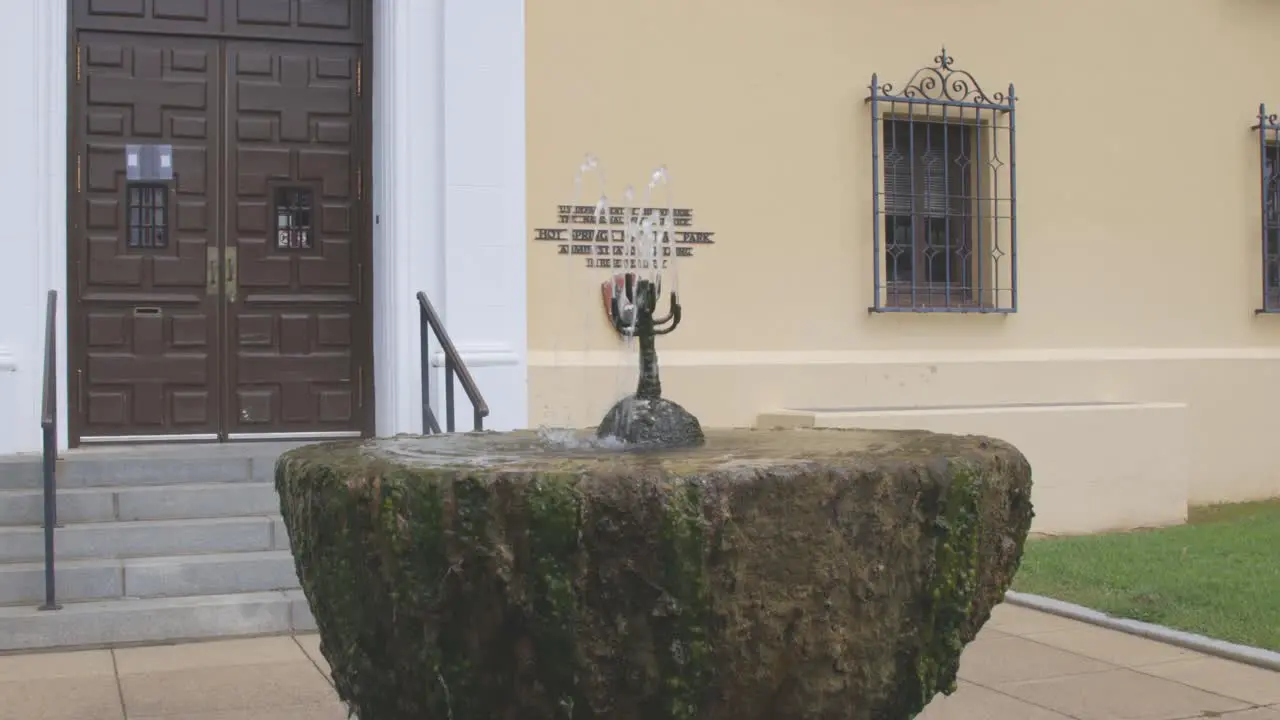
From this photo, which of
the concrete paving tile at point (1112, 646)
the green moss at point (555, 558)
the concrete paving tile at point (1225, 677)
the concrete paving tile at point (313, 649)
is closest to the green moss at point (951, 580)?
the green moss at point (555, 558)

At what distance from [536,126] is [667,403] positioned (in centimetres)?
520

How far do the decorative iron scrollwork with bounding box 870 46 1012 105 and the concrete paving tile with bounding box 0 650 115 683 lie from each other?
252 inches

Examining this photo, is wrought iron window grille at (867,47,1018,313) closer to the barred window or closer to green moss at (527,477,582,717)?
the barred window

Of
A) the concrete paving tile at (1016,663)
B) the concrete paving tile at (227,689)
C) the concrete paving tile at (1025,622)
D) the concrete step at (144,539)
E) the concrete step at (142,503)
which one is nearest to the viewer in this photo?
the concrete paving tile at (227,689)

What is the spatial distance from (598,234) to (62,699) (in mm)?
4521

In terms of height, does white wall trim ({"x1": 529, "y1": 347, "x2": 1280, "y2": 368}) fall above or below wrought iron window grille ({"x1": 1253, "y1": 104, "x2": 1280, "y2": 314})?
below

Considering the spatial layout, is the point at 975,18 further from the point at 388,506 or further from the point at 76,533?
the point at 388,506

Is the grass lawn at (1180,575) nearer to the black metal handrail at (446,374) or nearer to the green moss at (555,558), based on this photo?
the black metal handrail at (446,374)

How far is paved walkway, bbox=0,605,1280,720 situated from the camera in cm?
460

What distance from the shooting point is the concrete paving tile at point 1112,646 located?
536 cm

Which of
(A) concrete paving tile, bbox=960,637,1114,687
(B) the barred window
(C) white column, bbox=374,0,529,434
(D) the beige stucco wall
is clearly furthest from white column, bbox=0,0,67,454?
(A) concrete paving tile, bbox=960,637,1114,687

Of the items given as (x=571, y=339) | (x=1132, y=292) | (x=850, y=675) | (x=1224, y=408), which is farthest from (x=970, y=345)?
(x=850, y=675)

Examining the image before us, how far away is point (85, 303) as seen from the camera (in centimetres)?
776

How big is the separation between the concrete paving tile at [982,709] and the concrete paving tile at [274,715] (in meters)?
2.08
